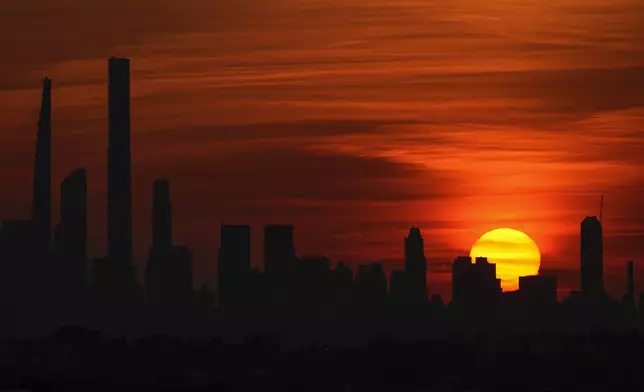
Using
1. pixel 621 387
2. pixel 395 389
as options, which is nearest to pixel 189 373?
pixel 395 389

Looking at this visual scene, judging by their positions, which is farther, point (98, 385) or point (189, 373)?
point (189, 373)

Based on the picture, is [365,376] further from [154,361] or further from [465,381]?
[154,361]

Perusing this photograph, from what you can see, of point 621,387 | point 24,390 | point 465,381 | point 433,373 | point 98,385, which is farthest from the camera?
point 433,373

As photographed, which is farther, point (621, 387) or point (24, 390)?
point (621, 387)

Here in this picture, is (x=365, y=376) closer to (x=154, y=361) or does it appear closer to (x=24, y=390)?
(x=154, y=361)

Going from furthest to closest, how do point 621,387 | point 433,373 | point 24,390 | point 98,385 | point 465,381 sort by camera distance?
point 433,373 < point 465,381 < point 621,387 < point 98,385 < point 24,390

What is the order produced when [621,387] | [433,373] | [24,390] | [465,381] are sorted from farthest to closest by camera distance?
[433,373] → [465,381] → [621,387] → [24,390]

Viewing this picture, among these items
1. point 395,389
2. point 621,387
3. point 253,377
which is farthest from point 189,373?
point 621,387

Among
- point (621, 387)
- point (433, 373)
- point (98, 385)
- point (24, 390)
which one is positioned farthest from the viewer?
point (433, 373)
